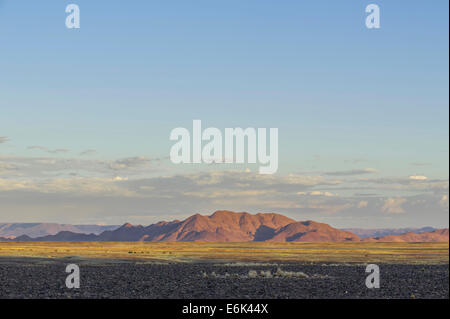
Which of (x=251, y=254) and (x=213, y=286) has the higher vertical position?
(x=213, y=286)

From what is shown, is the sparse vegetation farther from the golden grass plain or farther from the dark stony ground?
the dark stony ground

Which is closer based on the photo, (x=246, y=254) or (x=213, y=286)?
(x=213, y=286)

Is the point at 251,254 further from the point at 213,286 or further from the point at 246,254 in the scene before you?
the point at 213,286

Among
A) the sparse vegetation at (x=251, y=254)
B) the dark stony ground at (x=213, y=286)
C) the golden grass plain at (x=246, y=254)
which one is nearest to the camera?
the dark stony ground at (x=213, y=286)

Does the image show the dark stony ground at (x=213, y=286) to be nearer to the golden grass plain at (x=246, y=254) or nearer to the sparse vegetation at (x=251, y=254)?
the sparse vegetation at (x=251, y=254)

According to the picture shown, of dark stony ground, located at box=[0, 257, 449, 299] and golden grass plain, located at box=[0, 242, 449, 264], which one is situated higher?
dark stony ground, located at box=[0, 257, 449, 299]

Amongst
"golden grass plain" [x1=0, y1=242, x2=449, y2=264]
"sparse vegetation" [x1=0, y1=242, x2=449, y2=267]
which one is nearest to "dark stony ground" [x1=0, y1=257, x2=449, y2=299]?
"sparse vegetation" [x1=0, y1=242, x2=449, y2=267]

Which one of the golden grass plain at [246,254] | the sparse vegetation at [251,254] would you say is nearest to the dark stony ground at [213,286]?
the sparse vegetation at [251,254]

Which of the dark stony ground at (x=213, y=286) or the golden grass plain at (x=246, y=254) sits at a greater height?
the dark stony ground at (x=213, y=286)

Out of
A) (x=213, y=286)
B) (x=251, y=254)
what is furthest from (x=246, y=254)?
(x=213, y=286)
